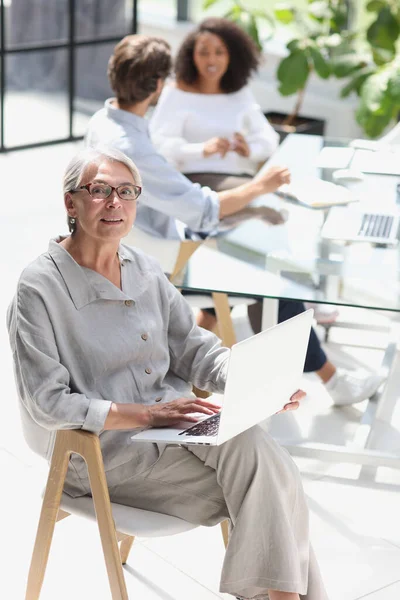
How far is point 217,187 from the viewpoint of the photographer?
427 centimetres

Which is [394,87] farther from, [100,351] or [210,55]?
[100,351]

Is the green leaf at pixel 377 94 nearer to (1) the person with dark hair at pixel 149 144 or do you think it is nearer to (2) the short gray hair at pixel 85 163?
(1) the person with dark hair at pixel 149 144

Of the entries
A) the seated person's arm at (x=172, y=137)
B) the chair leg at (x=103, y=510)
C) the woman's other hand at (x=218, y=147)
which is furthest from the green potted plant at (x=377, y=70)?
the chair leg at (x=103, y=510)

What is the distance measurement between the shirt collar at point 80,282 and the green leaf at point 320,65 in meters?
4.38

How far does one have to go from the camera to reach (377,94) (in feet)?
19.7

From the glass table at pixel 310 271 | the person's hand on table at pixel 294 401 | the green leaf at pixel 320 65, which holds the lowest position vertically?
the person's hand on table at pixel 294 401

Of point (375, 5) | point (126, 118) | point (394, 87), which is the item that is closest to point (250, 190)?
point (126, 118)

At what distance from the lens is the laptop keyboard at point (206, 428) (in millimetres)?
2182

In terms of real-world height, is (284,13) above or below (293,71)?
above

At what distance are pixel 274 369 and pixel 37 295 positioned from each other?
545mm

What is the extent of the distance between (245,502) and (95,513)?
1.09 ft

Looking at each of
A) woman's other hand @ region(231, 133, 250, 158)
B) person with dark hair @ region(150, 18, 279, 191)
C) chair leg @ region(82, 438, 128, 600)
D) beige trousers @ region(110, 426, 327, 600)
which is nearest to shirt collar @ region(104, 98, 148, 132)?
person with dark hair @ region(150, 18, 279, 191)

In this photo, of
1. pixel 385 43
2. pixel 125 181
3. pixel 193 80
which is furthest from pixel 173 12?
pixel 125 181

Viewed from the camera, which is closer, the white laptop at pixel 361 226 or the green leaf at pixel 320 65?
the white laptop at pixel 361 226
